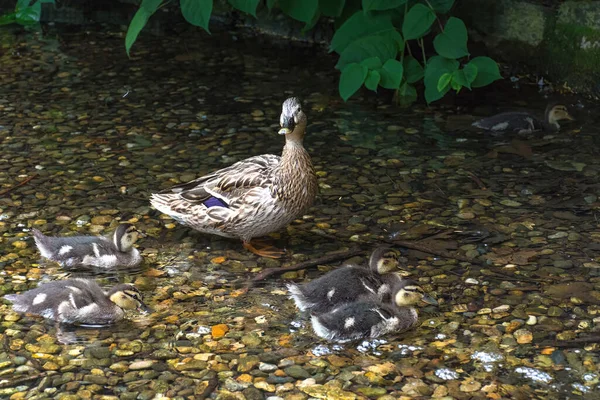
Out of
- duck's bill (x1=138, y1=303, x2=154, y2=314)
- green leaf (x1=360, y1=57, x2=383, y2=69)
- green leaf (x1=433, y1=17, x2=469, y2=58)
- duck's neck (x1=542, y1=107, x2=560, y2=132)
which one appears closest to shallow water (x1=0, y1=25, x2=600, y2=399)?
duck's bill (x1=138, y1=303, x2=154, y2=314)

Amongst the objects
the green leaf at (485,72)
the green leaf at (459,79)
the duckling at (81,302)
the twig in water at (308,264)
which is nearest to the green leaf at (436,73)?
the green leaf at (459,79)


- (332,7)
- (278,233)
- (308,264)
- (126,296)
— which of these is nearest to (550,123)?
(332,7)

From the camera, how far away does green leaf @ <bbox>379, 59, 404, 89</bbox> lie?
8.11 meters

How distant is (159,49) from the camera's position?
10375mm

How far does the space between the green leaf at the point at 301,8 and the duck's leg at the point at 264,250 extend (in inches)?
112

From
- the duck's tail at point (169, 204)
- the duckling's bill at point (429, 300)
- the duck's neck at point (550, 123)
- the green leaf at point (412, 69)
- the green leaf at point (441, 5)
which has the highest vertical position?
the green leaf at point (441, 5)

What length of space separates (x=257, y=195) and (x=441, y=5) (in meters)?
3.14

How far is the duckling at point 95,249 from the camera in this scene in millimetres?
5789

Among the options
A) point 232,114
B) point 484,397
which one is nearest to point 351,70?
point 232,114

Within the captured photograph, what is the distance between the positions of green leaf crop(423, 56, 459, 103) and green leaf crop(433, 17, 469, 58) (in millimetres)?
114

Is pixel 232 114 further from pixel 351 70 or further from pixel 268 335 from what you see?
pixel 268 335

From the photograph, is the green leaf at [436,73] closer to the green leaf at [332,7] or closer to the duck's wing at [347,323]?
the green leaf at [332,7]

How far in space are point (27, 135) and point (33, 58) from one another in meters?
2.27

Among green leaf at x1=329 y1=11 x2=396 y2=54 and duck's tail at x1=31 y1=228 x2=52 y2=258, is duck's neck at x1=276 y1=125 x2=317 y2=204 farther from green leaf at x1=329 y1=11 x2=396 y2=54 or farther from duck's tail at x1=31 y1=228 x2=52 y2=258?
green leaf at x1=329 y1=11 x2=396 y2=54
